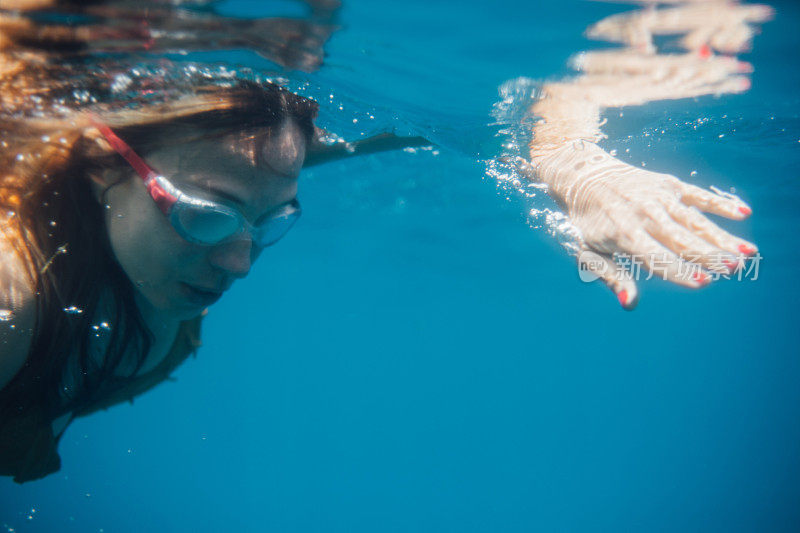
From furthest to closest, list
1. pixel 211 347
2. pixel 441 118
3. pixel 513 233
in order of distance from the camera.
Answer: pixel 211 347, pixel 513 233, pixel 441 118

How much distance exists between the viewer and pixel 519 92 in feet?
22.5

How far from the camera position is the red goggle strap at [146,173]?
3061 mm

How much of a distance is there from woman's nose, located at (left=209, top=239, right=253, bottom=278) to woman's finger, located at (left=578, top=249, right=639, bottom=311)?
8.69ft

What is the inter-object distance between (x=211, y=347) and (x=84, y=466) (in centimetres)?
7539

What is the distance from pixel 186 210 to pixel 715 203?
139 inches

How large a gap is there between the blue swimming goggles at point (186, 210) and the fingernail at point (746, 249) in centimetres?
330

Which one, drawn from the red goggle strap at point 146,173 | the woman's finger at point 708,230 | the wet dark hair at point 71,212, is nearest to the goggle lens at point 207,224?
the red goggle strap at point 146,173

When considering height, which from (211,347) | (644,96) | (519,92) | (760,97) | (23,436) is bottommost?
(211,347)

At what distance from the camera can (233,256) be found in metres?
3.49

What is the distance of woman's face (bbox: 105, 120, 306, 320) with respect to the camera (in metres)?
3.12

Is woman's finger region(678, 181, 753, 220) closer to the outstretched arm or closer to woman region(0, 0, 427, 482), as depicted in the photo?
the outstretched arm

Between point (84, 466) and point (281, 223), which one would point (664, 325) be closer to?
point (281, 223)

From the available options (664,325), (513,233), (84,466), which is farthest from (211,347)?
(84,466)

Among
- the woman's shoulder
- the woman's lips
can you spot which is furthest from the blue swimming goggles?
the woman's shoulder
